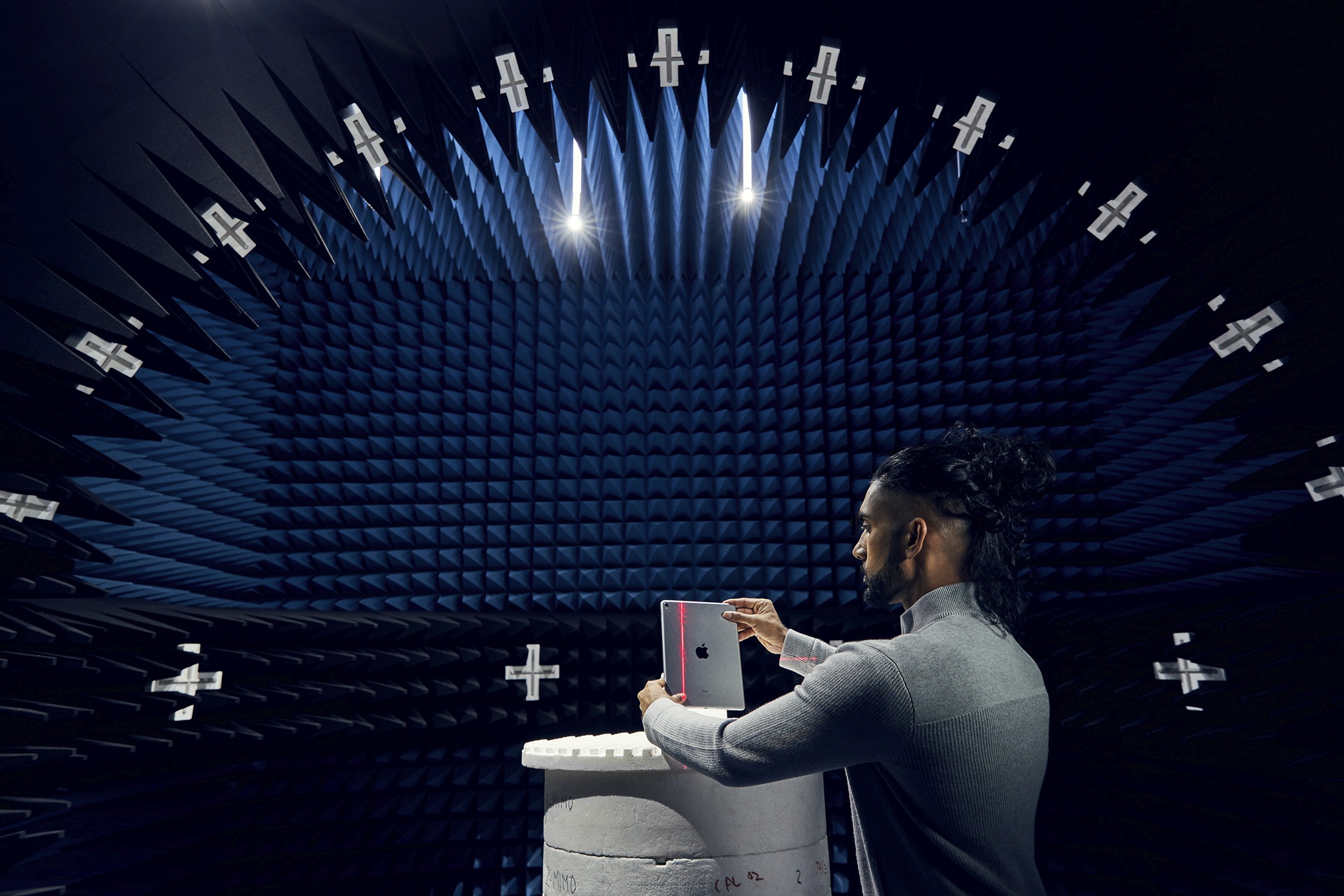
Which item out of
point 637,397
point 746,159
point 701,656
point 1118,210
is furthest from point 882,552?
point 746,159

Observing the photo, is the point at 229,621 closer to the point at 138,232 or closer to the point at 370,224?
the point at 138,232

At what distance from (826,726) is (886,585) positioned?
0.32m

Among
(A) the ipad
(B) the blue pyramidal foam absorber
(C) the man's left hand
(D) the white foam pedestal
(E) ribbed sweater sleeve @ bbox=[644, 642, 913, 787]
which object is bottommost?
(D) the white foam pedestal

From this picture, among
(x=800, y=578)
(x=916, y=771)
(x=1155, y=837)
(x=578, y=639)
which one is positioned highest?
(x=800, y=578)

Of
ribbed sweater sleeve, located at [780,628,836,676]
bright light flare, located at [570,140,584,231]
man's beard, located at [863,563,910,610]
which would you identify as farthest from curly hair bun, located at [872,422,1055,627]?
bright light flare, located at [570,140,584,231]

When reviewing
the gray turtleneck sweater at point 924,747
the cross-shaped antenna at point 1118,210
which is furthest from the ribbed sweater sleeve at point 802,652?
the cross-shaped antenna at point 1118,210

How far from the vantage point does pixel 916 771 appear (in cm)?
96

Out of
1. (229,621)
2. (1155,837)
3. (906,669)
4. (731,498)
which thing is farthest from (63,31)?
(1155,837)

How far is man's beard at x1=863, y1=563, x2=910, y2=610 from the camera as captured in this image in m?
1.14

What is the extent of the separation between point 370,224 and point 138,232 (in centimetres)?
200

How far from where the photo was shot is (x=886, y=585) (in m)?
1.16

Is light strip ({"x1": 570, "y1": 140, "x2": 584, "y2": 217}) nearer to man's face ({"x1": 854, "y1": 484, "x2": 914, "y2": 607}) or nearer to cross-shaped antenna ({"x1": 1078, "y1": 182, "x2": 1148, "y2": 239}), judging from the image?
cross-shaped antenna ({"x1": 1078, "y1": 182, "x2": 1148, "y2": 239})

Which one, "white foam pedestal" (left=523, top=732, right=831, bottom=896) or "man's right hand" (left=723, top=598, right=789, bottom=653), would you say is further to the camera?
"man's right hand" (left=723, top=598, right=789, bottom=653)

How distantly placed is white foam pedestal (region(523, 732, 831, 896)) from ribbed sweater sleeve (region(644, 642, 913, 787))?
1.41 ft
